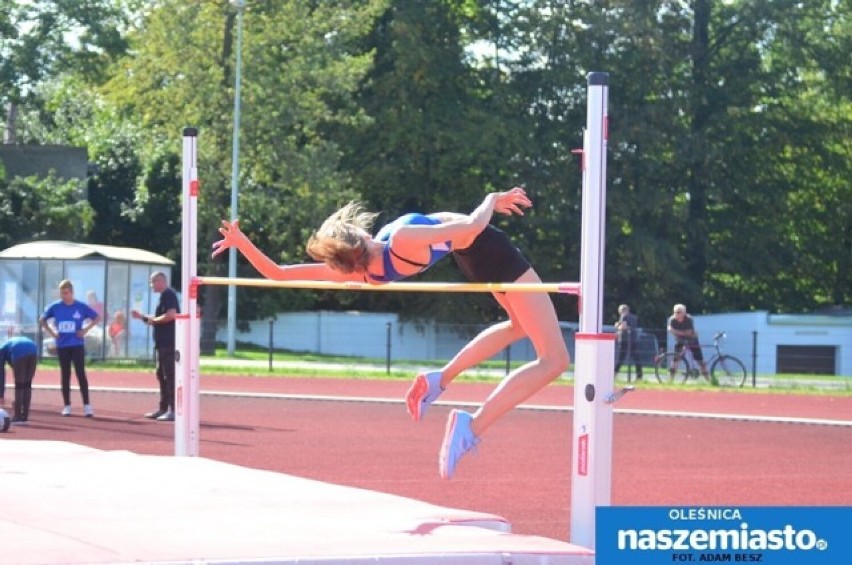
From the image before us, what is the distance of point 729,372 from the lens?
992 inches

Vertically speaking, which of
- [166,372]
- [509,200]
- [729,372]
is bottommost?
[729,372]

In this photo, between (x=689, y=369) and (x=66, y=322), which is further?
(x=689, y=369)

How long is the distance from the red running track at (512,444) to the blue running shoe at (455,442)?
6.10ft

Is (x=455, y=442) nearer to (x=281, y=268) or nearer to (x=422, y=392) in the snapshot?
(x=422, y=392)

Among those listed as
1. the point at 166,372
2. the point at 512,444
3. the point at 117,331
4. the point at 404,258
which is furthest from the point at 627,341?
the point at 404,258

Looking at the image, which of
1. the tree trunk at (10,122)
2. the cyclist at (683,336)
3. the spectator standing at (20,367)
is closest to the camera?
the spectator standing at (20,367)

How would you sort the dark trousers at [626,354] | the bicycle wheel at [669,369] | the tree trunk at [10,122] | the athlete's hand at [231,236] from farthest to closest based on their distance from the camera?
the tree trunk at [10,122]
the dark trousers at [626,354]
the bicycle wheel at [669,369]
the athlete's hand at [231,236]

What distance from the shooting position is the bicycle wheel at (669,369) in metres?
25.0

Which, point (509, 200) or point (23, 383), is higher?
point (509, 200)

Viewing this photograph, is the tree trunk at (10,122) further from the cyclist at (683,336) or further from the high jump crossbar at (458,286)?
the high jump crossbar at (458,286)

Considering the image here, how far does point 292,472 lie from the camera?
11469mm

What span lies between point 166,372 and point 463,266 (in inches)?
384

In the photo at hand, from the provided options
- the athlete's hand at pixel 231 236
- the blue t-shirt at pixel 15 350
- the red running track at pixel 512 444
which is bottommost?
the red running track at pixel 512 444

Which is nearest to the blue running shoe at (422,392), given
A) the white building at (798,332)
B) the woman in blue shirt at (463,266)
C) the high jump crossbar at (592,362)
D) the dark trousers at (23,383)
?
the woman in blue shirt at (463,266)
